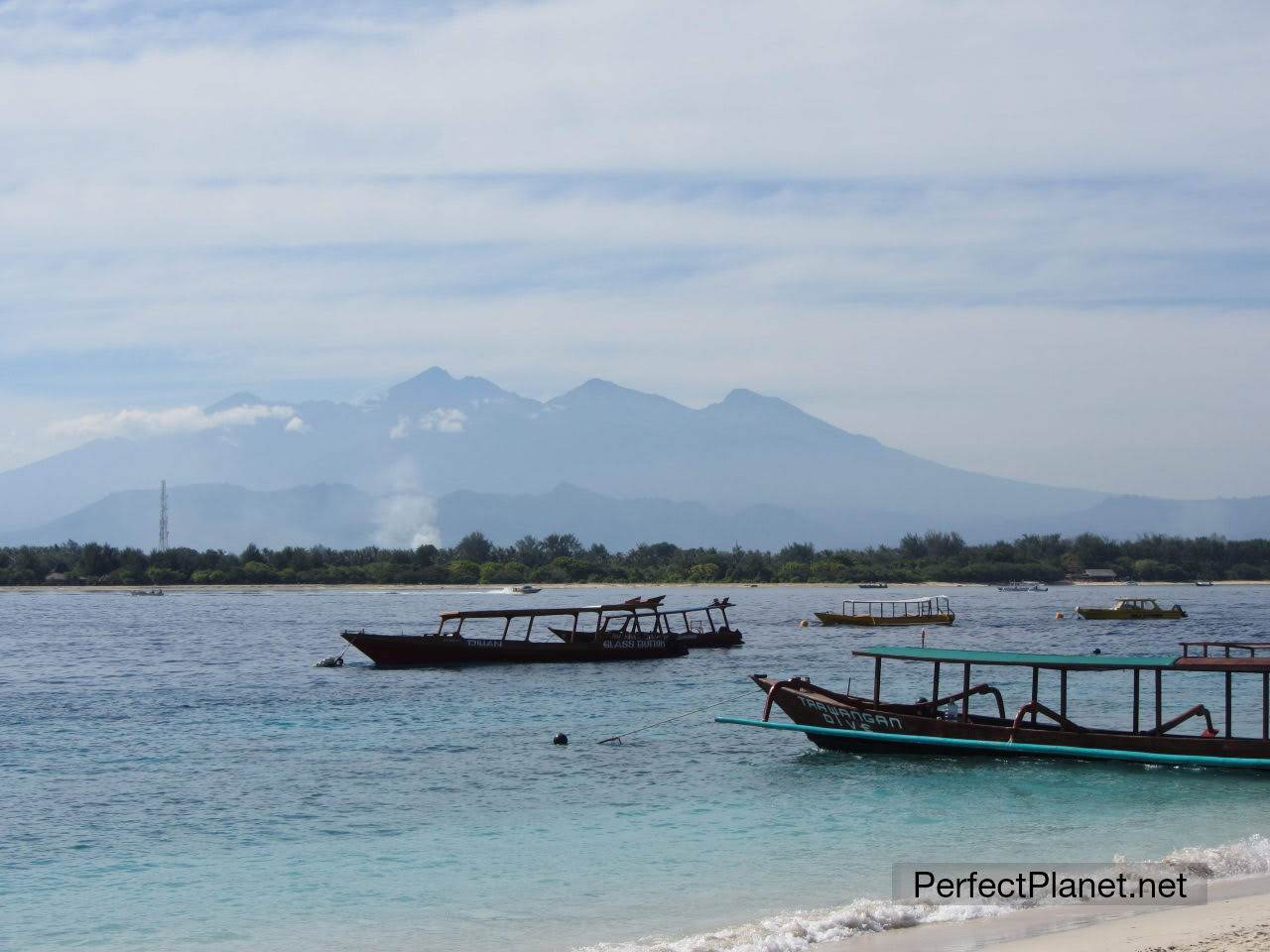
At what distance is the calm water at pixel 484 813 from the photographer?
18.3 meters

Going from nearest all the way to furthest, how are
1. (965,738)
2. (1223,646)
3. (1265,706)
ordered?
(1265,706) < (965,738) < (1223,646)

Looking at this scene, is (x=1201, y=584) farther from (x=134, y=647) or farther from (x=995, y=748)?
(x=995, y=748)

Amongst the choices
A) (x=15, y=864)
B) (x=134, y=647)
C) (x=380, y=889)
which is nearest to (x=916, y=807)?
(x=380, y=889)

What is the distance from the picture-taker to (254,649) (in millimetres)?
69625

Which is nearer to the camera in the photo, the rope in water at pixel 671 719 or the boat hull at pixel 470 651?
the rope in water at pixel 671 719

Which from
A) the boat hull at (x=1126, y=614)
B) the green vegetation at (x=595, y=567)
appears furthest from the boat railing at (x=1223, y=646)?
the green vegetation at (x=595, y=567)

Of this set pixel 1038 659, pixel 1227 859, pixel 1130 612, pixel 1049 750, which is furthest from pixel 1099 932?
pixel 1130 612

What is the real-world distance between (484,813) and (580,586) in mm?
159272

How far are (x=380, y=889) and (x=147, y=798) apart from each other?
976 centimetres

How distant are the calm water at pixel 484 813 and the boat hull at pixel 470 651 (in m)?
7.38

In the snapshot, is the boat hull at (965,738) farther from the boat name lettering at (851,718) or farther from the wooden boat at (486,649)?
the wooden boat at (486,649)

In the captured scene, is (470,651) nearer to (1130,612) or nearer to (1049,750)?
(1049,750)

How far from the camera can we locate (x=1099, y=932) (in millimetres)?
15633

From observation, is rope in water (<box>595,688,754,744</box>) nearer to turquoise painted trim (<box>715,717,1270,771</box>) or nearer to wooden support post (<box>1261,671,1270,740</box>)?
turquoise painted trim (<box>715,717,1270,771</box>)
